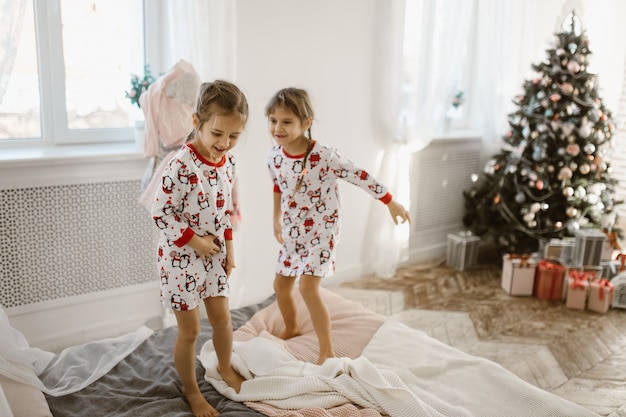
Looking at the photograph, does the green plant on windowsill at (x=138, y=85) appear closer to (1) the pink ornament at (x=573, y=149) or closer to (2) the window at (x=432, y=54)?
(2) the window at (x=432, y=54)

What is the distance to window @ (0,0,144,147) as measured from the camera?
9.95ft

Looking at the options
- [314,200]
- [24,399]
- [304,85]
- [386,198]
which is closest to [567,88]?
[304,85]

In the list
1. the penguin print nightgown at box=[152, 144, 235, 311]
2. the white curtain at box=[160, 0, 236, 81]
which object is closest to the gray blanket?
the penguin print nightgown at box=[152, 144, 235, 311]

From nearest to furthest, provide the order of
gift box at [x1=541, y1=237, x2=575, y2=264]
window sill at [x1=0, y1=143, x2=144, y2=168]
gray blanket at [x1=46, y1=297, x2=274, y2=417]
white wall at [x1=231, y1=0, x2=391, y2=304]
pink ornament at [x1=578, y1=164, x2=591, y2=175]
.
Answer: gray blanket at [x1=46, y1=297, x2=274, y2=417] < window sill at [x1=0, y1=143, x2=144, y2=168] < white wall at [x1=231, y1=0, x2=391, y2=304] < gift box at [x1=541, y1=237, x2=575, y2=264] < pink ornament at [x1=578, y1=164, x2=591, y2=175]

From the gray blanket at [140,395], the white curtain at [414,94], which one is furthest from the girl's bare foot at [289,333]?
the white curtain at [414,94]

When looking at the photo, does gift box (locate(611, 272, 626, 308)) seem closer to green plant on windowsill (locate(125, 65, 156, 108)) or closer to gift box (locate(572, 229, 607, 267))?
gift box (locate(572, 229, 607, 267))

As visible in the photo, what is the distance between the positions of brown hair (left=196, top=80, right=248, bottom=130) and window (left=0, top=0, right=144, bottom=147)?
1.19 meters

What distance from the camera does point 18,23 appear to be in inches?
103

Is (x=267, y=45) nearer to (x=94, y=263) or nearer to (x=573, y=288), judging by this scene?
(x=94, y=263)

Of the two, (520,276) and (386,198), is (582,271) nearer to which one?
(520,276)

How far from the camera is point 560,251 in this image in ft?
13.2

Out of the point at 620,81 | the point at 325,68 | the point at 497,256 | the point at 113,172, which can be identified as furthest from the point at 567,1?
the point at 113,172

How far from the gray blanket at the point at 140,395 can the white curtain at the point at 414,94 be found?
6.49 ft

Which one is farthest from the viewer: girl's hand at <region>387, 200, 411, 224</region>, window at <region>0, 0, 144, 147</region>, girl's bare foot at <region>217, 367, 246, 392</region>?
window at <region>0, 0, 144, 147</region>
